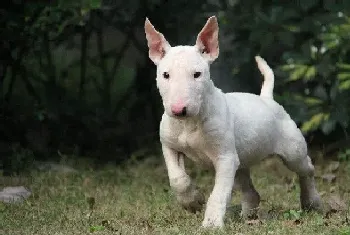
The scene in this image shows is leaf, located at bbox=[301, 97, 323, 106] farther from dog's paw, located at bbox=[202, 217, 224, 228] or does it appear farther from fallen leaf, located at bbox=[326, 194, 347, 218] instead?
dog's paw, located at bbox=[202, 217, 224, 228]

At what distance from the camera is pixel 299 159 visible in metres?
6.66

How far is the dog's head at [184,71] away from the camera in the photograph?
5.54 m

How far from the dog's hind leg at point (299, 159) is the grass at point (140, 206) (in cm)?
17

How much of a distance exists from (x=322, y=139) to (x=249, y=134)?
3.69 metres

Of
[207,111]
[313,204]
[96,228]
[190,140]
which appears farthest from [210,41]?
[313,204]

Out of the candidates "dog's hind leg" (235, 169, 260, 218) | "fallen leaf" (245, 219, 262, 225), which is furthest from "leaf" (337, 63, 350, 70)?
"fallen leaf" (245, 219, 262, 225)

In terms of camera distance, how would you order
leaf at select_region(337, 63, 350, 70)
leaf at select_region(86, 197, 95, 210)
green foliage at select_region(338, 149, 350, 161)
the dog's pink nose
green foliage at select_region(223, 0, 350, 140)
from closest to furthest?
1. the dog's pink nose
2. leaf at select_region(86, 197, 95, 210)
3. leaf at select_region(337, 63, 350, 70)
4. green foliage at select_region(223, 0, 350, 140)
5. green foliage at select_region(338, 149, 350, 161)

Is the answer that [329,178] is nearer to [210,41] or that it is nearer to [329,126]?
[329,126]

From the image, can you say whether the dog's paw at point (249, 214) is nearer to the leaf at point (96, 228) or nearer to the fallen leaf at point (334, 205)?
the fallen leaf at point (334, 205)

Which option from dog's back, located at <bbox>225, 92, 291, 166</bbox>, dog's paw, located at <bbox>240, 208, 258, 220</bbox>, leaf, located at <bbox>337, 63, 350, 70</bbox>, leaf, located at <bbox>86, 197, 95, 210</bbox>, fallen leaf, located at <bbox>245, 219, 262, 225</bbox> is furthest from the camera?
leaf, located at <bbox>337, 63, 350, 70</bbox>

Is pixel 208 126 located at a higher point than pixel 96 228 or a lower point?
higher

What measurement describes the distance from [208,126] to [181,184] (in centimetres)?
39

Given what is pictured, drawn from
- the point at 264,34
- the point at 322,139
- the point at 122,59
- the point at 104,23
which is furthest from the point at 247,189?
the point at 122,59

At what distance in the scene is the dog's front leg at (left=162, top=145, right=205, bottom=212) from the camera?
234 inches
